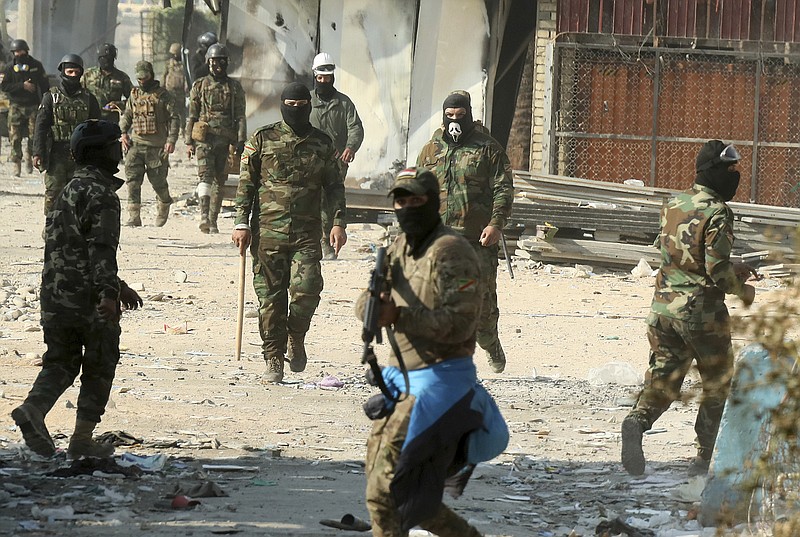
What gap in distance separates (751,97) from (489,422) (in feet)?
44.8

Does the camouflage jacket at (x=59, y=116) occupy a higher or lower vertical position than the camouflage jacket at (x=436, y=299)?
higher

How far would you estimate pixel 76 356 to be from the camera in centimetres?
666

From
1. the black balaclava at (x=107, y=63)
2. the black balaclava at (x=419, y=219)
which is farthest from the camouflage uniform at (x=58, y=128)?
the black balaclava at (x=419, y=219)

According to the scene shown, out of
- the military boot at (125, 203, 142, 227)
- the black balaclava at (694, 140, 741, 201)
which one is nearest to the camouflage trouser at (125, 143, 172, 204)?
the military boot at (125, 203, 142, 227)

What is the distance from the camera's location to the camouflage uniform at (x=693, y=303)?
21.7 ft

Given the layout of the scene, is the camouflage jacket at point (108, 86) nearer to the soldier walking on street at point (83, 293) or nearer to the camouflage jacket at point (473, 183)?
the camouflage jacket at point (473, 183)

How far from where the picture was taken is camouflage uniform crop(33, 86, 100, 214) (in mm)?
13852

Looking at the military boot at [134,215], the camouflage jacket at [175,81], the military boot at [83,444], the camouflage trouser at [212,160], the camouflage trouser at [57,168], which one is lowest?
the military boot at [83,444]

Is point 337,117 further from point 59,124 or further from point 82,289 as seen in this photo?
point 82,289

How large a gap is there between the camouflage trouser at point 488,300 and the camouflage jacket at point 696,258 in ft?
7.49

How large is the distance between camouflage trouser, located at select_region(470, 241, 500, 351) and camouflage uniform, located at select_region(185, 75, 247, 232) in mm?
7535

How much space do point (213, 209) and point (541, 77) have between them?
4.67 m

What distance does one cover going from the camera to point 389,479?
181 inches

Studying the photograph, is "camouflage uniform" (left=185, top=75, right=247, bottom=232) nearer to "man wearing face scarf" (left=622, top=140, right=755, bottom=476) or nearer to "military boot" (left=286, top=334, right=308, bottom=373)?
"military boot" (left=286, top=334, right=308, bottom=373)
